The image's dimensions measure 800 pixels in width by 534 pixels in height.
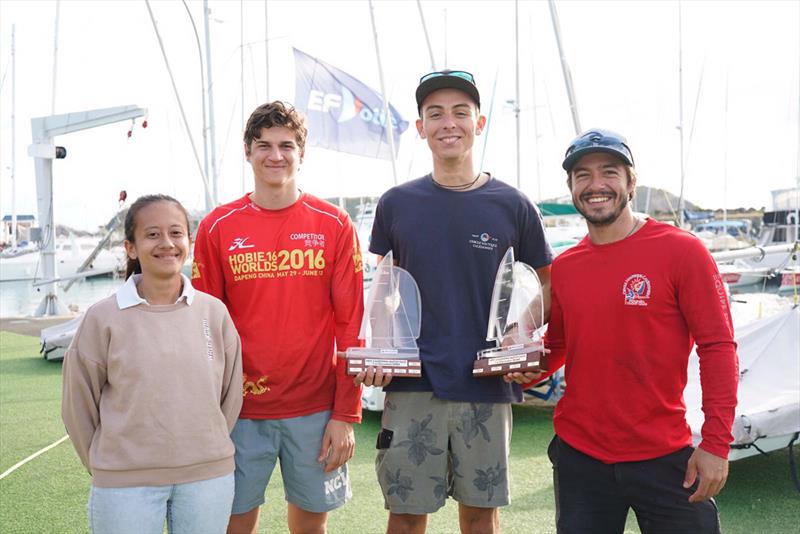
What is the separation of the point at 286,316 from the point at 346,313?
22 centimetres

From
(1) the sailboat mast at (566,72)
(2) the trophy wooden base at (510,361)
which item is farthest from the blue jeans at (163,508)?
(1) the sailboat mast at (566,72)

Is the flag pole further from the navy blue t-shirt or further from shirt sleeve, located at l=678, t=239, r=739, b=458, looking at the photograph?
shirt sleeve, located at l=678, t=239, r=739, b=458

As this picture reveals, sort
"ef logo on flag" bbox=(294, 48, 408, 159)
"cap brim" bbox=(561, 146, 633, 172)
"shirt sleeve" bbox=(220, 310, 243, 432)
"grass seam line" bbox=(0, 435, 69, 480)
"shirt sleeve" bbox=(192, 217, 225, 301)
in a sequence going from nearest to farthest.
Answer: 1. "cap brim" bbox=(561, 146, 633, 172)
2. "shirt sleeve" bbox=(220, 310, 243, 432)
3. "shirt sleeve" bbox=(192, 217, 225, 301)
4. "grass seam line" bbox=(0, 435, 69, 480)
5. "ef logo on flag" bbox=(294, 48, 408, 159)

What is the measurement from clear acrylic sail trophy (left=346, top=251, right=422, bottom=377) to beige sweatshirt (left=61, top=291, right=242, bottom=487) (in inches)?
20.2

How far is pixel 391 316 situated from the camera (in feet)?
8.04

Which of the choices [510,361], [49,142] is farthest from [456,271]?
[49,142]

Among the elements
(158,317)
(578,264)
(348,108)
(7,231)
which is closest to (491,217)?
(578,264)

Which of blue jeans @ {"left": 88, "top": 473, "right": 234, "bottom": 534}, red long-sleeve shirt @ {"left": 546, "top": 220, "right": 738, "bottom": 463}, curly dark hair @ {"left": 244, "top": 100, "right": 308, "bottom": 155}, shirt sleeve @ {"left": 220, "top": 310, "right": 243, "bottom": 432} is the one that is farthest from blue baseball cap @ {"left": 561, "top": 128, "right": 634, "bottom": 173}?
blue jeans @ {"left": 88, "top": 473, "right": 234, "bottom": 534}

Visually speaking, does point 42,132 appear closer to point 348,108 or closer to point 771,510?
point 348,108

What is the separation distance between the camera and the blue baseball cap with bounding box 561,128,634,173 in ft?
6.84

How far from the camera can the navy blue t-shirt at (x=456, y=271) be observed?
2320mm

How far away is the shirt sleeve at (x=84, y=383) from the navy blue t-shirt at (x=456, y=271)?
3.18ft

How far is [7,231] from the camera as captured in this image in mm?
45812

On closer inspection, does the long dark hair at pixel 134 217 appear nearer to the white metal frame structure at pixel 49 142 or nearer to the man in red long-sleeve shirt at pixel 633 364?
the man in red long-sleeve shirt at pixel 633 364
